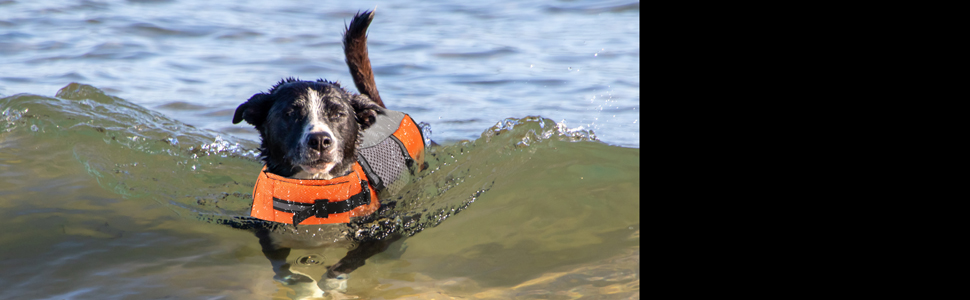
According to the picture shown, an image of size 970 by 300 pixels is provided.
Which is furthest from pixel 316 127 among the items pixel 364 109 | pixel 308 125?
pixel 364 109

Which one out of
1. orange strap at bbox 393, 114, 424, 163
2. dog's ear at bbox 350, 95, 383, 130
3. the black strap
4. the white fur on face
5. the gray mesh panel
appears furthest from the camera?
orange strap at bbox 393, 114, 424, 163

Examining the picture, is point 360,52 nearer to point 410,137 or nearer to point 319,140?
point 410,137

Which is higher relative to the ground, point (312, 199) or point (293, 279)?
point (312, 199)

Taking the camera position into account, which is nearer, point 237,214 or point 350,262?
point 350,262

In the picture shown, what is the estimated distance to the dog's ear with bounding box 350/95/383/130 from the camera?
4270 mm

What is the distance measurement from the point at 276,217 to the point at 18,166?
2.50m

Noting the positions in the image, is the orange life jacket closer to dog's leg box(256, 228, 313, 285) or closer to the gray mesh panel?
dog's leg box(256, 228, 313, 285)

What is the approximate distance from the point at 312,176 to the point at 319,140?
0.62m

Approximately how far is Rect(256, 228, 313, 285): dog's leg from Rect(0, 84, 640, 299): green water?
6 cm

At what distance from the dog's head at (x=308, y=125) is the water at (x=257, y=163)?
0.54 meters

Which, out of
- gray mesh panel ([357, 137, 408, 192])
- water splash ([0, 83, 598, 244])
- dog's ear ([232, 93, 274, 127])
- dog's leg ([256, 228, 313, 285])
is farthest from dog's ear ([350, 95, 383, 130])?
dog's leg ([256, 228, 313, 285])

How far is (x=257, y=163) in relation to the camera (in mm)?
5902
